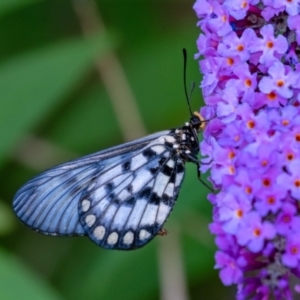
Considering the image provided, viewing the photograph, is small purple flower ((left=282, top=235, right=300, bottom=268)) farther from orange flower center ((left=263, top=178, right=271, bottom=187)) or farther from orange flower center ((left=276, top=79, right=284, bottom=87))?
orange flower center ((left=276, top=79, right=284, bottom=87))

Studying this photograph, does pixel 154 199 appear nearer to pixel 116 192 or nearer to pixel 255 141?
pixel 116 192

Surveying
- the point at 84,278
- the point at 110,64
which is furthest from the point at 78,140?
the point at 84,278

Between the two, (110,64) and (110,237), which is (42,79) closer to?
(110,64)

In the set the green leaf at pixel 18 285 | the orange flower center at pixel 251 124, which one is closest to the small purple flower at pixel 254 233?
the orange flower center at pixel 251 124

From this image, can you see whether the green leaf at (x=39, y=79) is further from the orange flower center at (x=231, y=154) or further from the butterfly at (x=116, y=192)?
the orange flower center at (x=231, y=154)

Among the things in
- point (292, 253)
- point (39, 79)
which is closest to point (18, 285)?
point (39, 79)

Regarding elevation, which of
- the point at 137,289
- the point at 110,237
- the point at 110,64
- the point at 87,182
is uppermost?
the point at 110,64

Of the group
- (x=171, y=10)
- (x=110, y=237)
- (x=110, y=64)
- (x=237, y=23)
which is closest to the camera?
(x=237, y=23)
